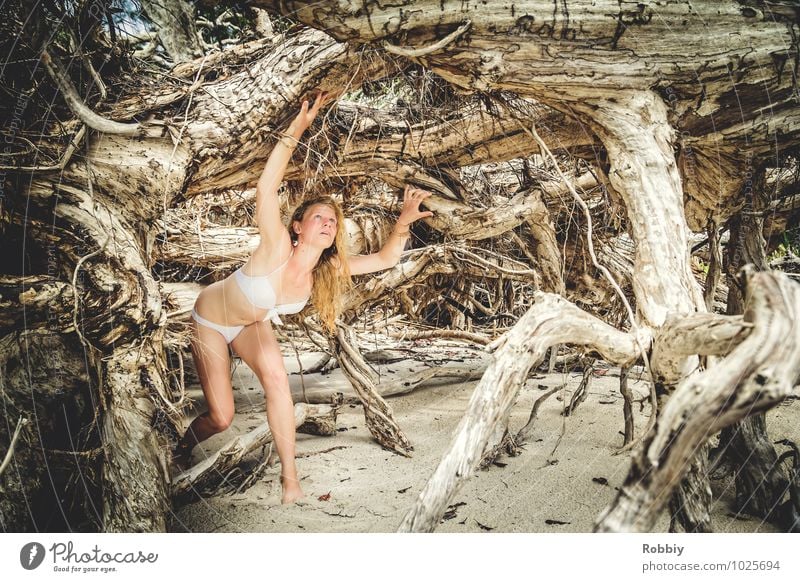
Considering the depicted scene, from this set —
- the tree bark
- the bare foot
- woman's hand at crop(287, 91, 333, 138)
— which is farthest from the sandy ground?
the tree bark

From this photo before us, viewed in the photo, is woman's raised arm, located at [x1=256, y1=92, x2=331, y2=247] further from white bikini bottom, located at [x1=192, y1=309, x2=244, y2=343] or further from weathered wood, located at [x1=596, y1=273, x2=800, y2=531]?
weathered wood, located at [x1=596, y1=273, x2=800, y2=531]

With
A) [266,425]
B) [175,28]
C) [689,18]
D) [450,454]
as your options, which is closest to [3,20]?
[175,28]

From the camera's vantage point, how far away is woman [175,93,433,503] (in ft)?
7.92

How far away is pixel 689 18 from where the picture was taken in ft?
6.13

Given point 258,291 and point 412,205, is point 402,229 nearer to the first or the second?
point 412,205

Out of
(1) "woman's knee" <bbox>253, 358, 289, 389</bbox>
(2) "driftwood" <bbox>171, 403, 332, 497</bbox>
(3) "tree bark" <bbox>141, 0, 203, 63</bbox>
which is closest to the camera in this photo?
(2) "driftwood" <bbox>171, 403, 332, 497</bbox>

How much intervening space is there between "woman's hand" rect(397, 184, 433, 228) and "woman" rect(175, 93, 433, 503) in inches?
2.8

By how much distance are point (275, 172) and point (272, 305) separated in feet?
2.11

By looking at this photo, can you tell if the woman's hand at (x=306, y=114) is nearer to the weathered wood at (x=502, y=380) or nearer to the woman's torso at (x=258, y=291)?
the woman's torso at (x=258, y=291)

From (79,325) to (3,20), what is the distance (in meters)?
1.12

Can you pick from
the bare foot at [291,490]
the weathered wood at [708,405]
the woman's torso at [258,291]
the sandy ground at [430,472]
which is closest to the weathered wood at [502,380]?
the weathered wood at [708,405]

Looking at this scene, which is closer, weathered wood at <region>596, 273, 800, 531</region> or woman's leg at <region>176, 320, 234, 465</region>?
weathered wood at <region>596, 273, 800, 531</region>

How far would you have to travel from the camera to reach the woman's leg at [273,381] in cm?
245

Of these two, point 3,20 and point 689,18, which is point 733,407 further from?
point 3,20
